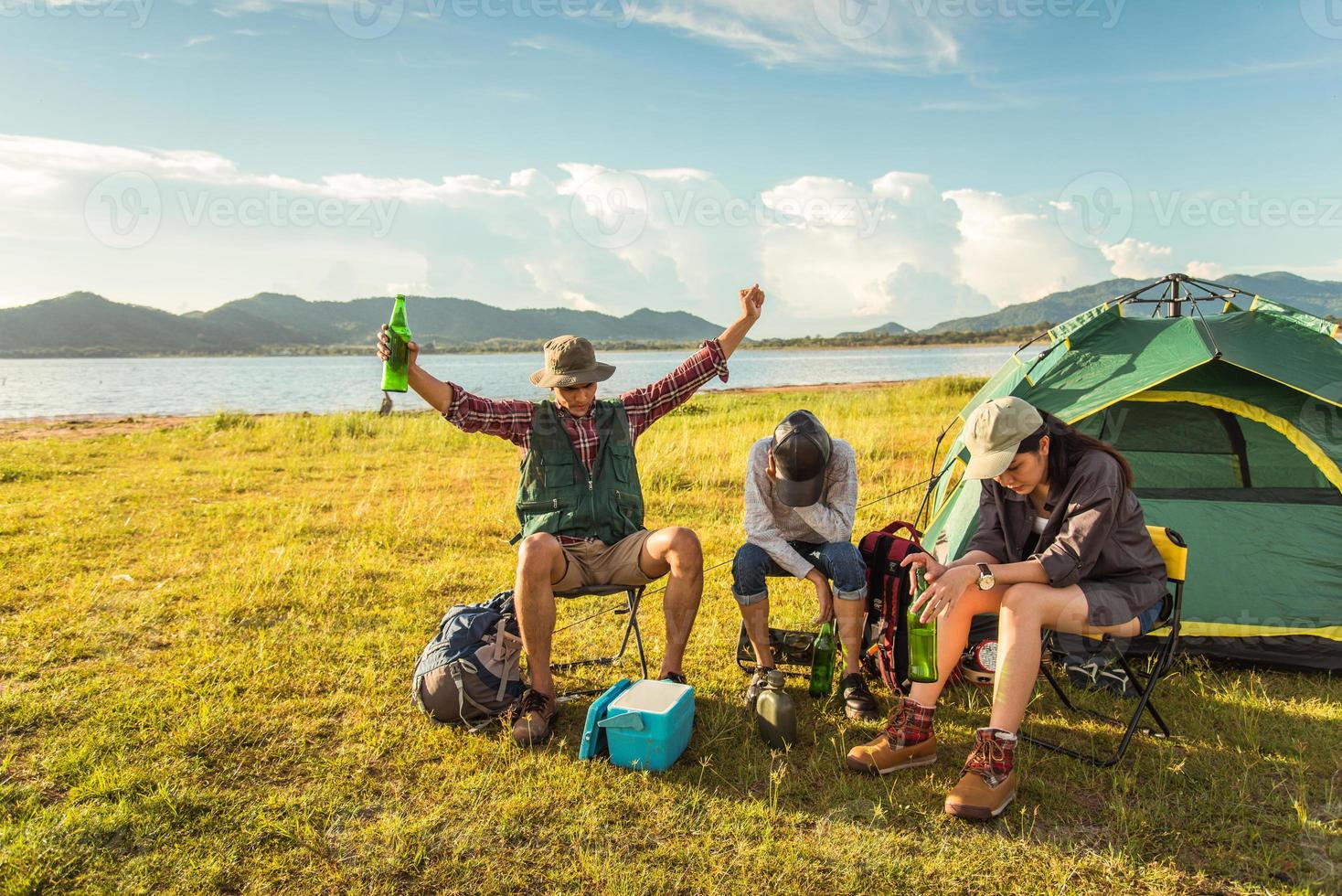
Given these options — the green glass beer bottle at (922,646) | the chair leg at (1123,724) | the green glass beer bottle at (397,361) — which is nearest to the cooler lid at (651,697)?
the green glass beer bottle at (922,646)

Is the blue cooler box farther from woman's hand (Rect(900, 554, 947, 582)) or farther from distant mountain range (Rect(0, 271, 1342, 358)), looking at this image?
distant mountain range (Rect(0, 271, 1342, 358))

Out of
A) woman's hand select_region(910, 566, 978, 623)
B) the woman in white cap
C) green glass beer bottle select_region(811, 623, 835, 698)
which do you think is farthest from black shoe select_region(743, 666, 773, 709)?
woman's hand select_region(910, 566, 978, 623)

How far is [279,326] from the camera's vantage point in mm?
145875

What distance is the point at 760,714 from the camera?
3.29 metres

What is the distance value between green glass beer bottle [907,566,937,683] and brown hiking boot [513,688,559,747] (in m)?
1.54

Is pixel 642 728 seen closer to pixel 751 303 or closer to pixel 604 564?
pixel 604 564

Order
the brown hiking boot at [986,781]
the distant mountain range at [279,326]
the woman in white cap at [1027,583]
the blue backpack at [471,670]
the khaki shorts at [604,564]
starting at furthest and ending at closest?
1. the distant mountain range at [279,326]
2. the khaki shorts at [604,564]
3. the blue backpack at [471,670]
4. the woman in white cap at [1027,583]
5. the brown hiking boot at [986,781]

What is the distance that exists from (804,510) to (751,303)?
45.9 inches

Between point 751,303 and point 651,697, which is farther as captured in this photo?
point 751,303

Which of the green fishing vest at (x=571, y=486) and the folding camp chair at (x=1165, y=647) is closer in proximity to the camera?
the folding camp chair at (x=1165, y=647)

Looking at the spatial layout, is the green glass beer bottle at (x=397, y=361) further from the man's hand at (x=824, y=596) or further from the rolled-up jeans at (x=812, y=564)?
the man's hand at (x=824, y=596)

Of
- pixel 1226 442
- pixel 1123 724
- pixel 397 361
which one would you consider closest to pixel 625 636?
pixel 397 361

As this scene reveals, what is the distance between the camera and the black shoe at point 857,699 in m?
3.49

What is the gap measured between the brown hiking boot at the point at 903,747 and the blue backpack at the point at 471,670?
1516mm
